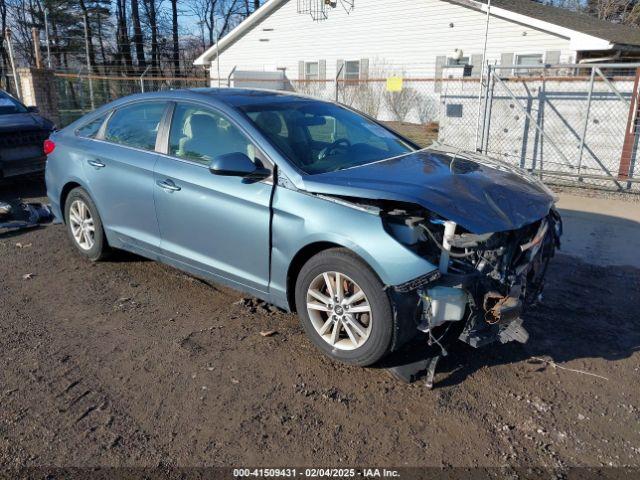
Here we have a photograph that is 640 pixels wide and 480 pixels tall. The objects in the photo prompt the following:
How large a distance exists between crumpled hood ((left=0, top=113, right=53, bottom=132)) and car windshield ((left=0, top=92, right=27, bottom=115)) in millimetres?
149

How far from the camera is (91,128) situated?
513 cm

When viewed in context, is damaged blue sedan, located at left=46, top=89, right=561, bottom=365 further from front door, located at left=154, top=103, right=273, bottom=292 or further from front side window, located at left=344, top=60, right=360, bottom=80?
front side window, located at left=344, top=60, right=360, bottom=80

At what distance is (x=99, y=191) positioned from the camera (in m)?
4.84

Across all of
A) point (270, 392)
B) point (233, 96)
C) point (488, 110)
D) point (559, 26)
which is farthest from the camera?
point (559, 26)

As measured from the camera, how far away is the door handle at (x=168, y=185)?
4.14m

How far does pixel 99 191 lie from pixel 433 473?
3752 millimetres

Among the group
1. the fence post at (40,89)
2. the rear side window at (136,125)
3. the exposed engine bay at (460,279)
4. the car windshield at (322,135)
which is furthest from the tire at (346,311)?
the fence post at (40,89)

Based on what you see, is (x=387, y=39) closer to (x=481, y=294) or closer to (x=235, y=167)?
(x=235, y=167)

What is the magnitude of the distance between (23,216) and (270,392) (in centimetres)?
525

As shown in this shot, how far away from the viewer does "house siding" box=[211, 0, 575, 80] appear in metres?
18.2

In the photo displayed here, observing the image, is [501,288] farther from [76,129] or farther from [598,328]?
[76,129]

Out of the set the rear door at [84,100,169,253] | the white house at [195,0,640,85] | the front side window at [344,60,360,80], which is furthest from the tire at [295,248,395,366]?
the front side window at [344,60,360,80]

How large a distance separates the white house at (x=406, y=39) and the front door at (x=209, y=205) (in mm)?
10266

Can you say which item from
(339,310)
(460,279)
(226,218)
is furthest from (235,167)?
(460,279)
